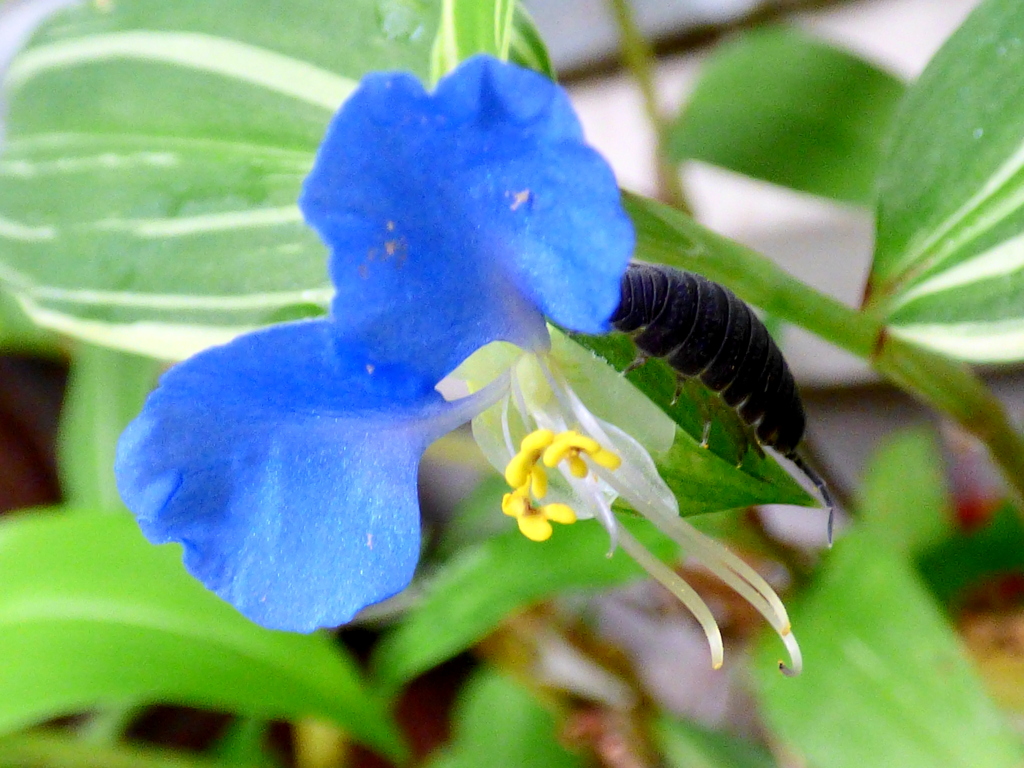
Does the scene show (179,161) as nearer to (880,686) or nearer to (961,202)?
(961,202)

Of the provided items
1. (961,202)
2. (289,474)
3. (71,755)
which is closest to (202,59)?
(289,474)

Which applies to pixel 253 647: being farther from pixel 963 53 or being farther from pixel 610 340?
pixel 963 53

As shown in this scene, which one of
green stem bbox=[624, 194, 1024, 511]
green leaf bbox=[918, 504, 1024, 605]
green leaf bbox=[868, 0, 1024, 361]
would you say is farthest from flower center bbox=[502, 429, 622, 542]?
green leaf bbox=[918, 504, 1024, 605]

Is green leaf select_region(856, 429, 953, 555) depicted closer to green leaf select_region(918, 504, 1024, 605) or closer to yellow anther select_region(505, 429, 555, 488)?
green leaf select_region(918, 504, 1024, 605)

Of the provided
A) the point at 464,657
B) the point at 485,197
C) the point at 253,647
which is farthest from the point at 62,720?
the point at 485,197

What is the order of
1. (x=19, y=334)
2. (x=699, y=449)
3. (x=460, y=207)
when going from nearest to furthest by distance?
(x=460, y=207)
(x=699, y=449)
(x=19, y=334)

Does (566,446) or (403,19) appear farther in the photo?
(403,19)
